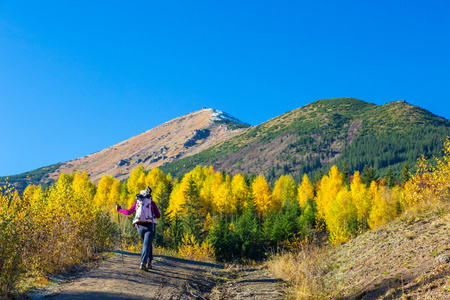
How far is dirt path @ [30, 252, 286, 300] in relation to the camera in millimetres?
8141

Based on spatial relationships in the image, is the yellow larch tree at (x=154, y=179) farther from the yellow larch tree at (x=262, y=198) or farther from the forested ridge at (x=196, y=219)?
the yellow larch tree at (x=262, y=198)

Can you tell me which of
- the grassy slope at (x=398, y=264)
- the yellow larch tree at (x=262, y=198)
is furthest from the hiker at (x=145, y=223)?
the yellow larch tree at (x=262, y=198)

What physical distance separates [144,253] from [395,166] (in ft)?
712

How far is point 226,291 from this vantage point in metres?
10.9

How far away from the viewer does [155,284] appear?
9.59m

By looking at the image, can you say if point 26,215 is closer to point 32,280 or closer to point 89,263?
point 32,280

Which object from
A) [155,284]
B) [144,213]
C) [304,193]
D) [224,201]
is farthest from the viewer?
[304,193]

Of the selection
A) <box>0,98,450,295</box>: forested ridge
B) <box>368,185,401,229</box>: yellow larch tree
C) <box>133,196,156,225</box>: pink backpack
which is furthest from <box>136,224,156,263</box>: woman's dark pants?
<box>368,185,401,229</box>: yellow larch tree

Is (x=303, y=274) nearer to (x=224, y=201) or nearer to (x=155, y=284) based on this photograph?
(x=155, y=284)

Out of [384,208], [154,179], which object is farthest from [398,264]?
[154,179]

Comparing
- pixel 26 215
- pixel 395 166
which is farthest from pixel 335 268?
pixel 395 166

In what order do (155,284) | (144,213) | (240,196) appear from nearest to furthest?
(155,284)
(144,213)
(240,196)

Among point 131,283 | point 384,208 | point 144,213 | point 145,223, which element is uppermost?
point 144,213

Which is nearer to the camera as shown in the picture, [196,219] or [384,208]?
[384,208]
